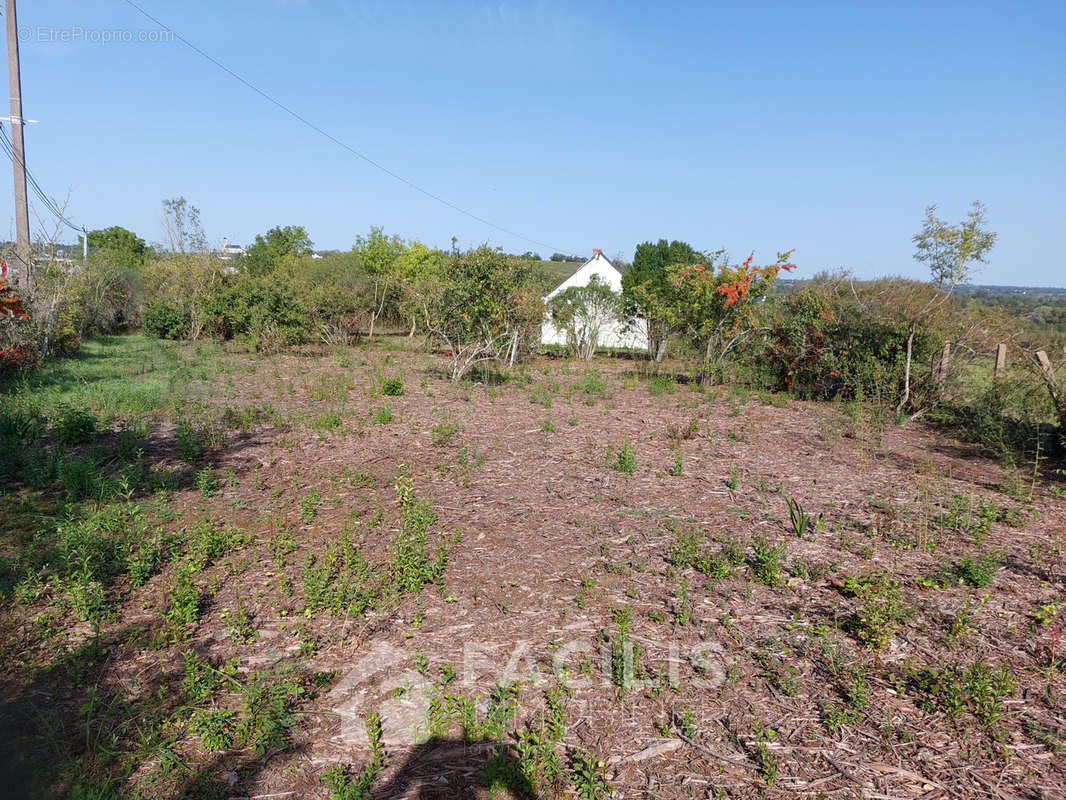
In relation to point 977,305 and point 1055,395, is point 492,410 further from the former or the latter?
point 977,305

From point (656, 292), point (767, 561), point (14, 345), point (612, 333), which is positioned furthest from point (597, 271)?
point (767, 561)

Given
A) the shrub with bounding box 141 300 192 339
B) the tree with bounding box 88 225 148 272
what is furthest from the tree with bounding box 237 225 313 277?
the shrub with bounding box 141 300 192 339

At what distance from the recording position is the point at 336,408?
34.2 ft

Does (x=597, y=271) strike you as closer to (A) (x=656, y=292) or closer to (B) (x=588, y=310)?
(B) (x=588, y=310)

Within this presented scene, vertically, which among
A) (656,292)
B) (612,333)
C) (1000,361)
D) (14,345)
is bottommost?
(14,345)

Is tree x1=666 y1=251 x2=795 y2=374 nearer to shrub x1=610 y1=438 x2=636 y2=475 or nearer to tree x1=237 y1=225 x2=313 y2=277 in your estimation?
shrub x1=610 y1=438 x2=636 y2=475

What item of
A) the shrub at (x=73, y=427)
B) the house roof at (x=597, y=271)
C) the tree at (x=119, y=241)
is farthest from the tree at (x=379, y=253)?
the shrub at (x=73, y=427)

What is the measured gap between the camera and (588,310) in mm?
21969

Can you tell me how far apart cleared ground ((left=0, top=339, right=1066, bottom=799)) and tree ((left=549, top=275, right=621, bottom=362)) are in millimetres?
13936

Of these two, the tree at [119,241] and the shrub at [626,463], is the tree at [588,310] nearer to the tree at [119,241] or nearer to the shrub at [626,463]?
the shrub at [626,463]

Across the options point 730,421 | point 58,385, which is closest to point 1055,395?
point 730,421

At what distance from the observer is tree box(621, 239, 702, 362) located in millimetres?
17934

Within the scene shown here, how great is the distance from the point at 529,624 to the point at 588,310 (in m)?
18.6

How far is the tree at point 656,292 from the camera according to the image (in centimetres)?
1793
